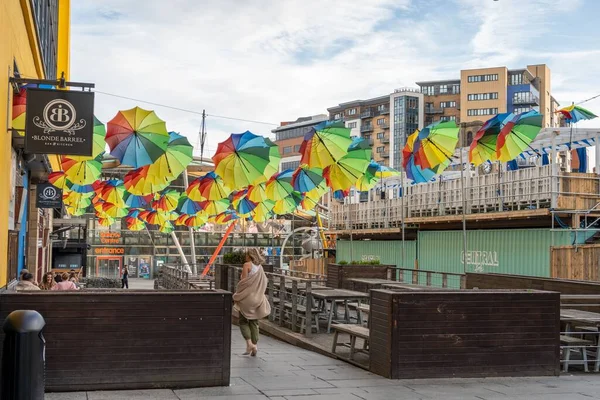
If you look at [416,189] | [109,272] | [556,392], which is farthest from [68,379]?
[109,272]

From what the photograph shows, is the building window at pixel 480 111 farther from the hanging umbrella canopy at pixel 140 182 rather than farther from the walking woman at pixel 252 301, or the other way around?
the walking woman at pixel 252 301

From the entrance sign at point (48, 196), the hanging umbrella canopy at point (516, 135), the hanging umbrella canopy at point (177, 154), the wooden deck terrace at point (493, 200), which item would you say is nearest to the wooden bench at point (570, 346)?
the hanging umbrella canopy at point (516, 135)

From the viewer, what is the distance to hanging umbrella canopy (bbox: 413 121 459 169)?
59.2 ft

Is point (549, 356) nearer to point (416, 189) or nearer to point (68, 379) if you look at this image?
point (68, 379)

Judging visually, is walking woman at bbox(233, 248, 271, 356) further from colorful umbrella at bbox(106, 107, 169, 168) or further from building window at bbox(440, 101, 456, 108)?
building window at bbox(440, 101, 456, 108)

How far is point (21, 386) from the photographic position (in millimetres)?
4441

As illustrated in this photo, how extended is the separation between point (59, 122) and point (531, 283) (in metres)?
9.46

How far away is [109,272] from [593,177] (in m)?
43.7

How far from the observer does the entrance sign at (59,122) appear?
9812 millimetres

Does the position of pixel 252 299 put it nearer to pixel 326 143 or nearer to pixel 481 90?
pixel 326 143

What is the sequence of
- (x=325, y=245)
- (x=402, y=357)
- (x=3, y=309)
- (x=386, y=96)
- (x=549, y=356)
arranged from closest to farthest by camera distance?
(x=3, y=309), (x=402, y=357), (x=549, y=356), (x=325, y=245), (x=386, y=96)

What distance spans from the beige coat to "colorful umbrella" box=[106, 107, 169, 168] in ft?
17.2

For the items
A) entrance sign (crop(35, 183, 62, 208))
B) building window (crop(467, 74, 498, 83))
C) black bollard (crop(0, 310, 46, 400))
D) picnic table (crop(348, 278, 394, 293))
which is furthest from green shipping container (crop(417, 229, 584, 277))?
building window (crop(467, 74, 498, 83))

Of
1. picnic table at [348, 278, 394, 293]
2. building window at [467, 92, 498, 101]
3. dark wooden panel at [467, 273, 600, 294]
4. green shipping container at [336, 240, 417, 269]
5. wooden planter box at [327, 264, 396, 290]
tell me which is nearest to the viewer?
dark wooden panel at [467, 273, 600, 294]
